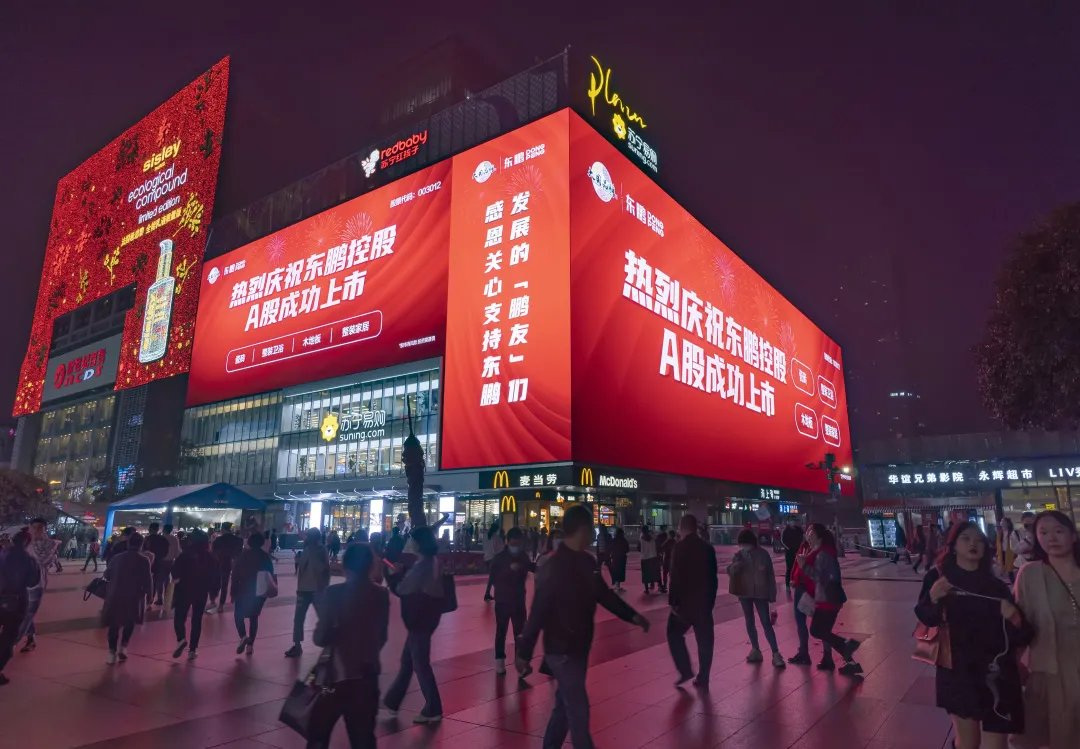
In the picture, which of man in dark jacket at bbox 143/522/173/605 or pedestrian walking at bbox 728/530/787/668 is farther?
man in dark jacket at bbox 143/522/173/605

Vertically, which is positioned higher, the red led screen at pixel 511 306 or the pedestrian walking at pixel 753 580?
the red led screen at pixel 511 306

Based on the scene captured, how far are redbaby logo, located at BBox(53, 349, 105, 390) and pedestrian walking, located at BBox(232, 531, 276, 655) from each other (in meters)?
73.2

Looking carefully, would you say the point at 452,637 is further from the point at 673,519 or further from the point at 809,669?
the point at 673,519

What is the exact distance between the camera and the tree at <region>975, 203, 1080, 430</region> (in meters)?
11.6

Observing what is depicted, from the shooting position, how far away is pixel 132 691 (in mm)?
7195

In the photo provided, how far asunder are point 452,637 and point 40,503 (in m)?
44.3

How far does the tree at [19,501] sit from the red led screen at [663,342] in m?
36.5

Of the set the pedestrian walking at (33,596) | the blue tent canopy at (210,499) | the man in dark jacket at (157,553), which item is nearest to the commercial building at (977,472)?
the blue tent canopy at (210,499)

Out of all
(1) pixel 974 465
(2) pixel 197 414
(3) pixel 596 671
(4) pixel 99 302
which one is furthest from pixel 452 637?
(4) pixel 99 302

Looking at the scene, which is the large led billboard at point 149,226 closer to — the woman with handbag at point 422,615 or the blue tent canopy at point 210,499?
the blue tent canopy at point 210,499

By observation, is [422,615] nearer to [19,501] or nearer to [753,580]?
[753,580]

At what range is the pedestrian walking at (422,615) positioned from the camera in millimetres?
6043

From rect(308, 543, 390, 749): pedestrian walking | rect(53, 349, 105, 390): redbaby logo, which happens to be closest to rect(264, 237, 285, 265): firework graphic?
rect(53, 349, 105, 390): redbaby logo

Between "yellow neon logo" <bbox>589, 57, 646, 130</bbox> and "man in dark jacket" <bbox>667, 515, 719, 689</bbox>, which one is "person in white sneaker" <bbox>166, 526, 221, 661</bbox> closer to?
"man in dark jacket" <bbox>667, 515, 719, 689</bbox>
